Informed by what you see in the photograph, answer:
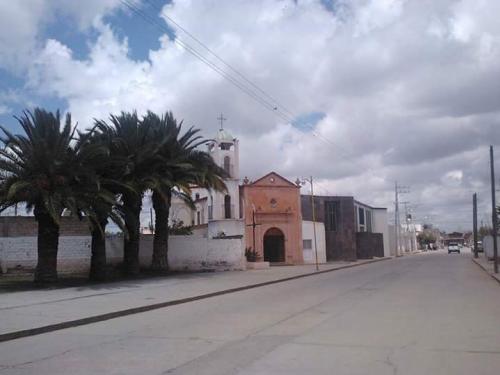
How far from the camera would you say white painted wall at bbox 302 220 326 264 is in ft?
169

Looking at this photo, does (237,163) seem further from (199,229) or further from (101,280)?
(101,280)

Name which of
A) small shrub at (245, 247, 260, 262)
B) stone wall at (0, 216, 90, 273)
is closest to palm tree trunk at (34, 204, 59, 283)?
stone wall at (0, 216, 90, 273)

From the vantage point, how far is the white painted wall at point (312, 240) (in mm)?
51406

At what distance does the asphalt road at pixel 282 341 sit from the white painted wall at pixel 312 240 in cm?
3384

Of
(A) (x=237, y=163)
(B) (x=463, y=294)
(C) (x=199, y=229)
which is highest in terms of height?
(A) (x=237, y=163)

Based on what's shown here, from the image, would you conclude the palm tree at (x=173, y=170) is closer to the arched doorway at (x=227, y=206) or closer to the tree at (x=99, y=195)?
the tree at (x=99, y=195)

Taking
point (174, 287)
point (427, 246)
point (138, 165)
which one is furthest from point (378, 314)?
point (427, 246)

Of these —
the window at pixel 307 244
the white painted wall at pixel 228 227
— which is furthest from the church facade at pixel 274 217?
the white painted wall at pixel 228 227

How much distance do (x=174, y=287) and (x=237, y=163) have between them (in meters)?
27.6

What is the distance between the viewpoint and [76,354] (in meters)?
9.71

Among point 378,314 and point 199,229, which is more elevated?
point 199,229

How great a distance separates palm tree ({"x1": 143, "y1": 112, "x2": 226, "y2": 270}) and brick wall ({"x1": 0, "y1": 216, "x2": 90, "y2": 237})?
415 cm

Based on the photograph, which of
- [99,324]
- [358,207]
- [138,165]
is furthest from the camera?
[358,207]

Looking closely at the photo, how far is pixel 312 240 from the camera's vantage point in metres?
52.5
